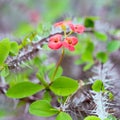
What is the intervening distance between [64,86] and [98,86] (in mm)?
59

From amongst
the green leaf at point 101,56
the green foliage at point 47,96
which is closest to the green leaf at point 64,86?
the green foliage at point 47,96

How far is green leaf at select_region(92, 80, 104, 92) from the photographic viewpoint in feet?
1.84

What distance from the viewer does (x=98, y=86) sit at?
0.57 meters

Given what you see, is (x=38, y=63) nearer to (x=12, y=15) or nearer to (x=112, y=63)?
(x=112, y=63)

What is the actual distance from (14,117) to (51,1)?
4.95ft

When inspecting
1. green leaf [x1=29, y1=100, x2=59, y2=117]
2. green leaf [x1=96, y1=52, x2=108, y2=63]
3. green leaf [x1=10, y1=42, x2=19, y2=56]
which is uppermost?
green leaf [x1=10, y1=42, x2=19, y2=56]

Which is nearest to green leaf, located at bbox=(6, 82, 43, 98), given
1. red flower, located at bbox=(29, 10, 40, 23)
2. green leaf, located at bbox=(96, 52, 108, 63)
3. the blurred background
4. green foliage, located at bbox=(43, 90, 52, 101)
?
green foliage, located at bbox=(43, 90, 52, 101)

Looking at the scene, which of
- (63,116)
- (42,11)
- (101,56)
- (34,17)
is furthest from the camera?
(42,11)

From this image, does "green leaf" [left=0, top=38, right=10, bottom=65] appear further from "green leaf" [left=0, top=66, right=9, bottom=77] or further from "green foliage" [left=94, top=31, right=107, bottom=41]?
"green foliage" [left=94, top=31, right=107, bottom=41]

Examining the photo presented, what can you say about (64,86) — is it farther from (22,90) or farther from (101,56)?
(101,56)

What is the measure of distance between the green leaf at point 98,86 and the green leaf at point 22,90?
0.35ft

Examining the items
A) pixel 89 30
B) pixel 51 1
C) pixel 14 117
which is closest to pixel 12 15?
pixel 51 1

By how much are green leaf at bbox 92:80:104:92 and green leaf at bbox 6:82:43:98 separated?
4.2 inches

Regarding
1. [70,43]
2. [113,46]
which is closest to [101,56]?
[113,46]
